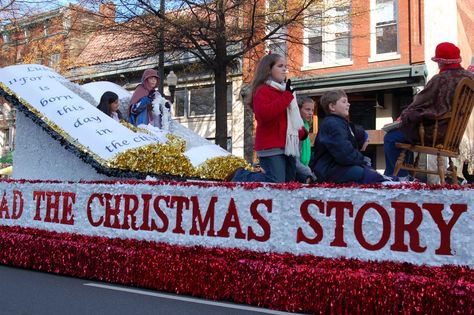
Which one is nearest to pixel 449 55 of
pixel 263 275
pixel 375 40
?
pixel 263 275

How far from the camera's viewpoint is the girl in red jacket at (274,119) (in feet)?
15.2

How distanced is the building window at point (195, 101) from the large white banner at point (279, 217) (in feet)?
58.3

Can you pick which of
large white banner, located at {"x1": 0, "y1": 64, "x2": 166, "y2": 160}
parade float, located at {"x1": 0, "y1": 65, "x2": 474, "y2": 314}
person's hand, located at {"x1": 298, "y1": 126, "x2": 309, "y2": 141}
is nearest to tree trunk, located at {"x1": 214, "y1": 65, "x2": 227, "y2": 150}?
large white banner, located at {"x1": 0, "y1": 64, "x2": 166, "y2": 160}

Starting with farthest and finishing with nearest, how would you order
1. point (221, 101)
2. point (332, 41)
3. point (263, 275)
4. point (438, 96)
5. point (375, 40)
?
point (375, 40) < point (332, 41) < point (221, 101) < point (438, 96) < point (263, 275)

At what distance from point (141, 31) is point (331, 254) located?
10.5 meters

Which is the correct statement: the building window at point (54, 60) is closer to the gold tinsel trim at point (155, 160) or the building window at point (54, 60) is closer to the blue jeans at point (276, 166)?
the gold tinsel trim at point (155, 160)

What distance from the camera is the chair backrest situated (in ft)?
15.0

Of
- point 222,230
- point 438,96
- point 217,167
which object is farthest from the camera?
point 217,167

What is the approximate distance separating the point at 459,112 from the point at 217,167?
10.7ft

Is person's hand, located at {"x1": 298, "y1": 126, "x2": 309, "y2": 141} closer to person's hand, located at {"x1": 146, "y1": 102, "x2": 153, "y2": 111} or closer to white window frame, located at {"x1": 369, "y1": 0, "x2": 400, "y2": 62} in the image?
person's hand, located at {"x1": 146, "y1": 102, "x2": 153, "y2": 111}

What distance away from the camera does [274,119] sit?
4.70m

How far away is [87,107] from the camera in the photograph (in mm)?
6293

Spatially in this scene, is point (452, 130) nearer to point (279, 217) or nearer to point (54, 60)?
point (279, 217)

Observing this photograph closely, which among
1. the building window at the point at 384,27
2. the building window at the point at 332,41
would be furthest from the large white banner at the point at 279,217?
the building window at the point at 384,27
